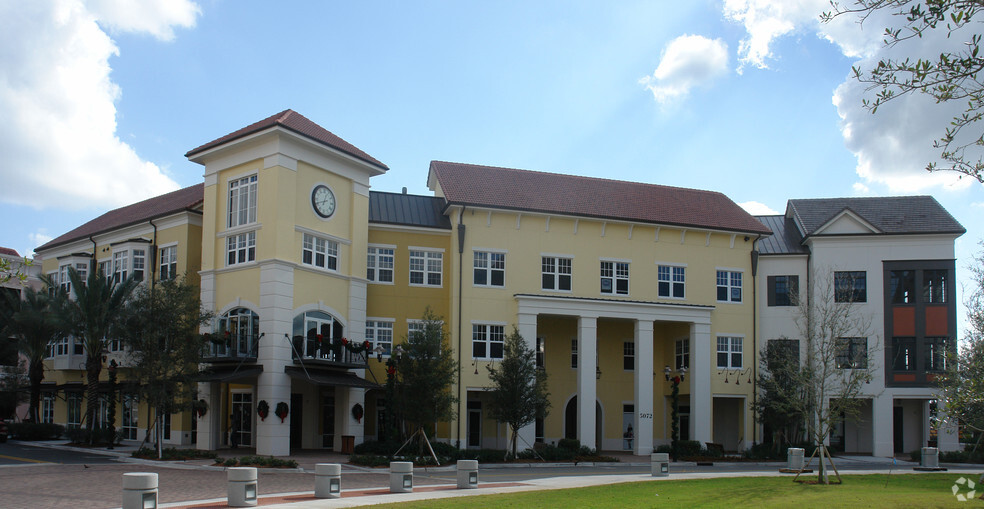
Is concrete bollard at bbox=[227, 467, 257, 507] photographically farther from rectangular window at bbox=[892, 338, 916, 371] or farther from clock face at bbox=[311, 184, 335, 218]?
rectangular window at bbox=[892, 338, 916, 371]

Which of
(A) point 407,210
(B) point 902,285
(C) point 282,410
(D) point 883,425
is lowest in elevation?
(D) point 883,425

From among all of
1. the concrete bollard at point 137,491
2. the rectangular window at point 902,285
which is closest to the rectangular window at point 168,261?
the concrete bollard at point 137,491

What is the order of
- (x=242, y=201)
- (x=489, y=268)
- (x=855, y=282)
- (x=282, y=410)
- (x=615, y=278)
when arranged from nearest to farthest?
(x=282, y=410) → (x=242, y=201) → (x=489, y=268) → (x=615, y=278) → (x=855, y=282)

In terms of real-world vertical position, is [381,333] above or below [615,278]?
below

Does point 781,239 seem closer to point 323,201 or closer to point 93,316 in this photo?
point 323,201

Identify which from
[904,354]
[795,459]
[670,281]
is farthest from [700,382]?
[795,459]

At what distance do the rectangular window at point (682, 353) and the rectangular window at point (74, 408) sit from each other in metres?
31.3

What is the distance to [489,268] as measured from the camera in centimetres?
3994

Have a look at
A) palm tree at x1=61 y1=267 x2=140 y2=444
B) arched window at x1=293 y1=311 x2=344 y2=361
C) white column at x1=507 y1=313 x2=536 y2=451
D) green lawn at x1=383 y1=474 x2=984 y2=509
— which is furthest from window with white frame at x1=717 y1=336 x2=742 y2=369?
palm tree at x1=61 y1=267 x2=140 y2=444

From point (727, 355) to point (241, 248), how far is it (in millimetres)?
24032

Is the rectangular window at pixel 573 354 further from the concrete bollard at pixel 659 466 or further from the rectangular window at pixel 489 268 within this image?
the concrete bollard at pixel 659 466

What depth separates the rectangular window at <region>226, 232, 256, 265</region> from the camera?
1352 inches

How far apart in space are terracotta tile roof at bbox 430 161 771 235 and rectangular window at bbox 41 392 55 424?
26056 mm

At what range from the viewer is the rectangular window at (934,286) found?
42.3 metres
